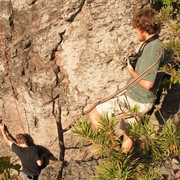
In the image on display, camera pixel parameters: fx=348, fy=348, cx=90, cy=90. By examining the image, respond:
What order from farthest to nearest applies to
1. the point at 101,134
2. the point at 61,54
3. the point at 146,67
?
the point at 61,54
the point at 146,67
the point at 101,134

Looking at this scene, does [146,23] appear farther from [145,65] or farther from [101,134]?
[101,134]

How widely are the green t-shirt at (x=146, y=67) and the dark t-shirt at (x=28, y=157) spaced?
2.00m

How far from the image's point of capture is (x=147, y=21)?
3.38 metres

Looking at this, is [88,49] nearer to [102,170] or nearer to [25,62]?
[25,62]

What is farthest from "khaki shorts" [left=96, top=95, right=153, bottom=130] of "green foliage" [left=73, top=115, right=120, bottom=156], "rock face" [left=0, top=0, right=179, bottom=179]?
"green foliage" [left=73, top=115, right=120, bottom=156]

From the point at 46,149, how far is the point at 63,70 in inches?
53.8

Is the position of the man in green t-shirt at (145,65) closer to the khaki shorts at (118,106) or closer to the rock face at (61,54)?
the khaki shorts at (118,106)

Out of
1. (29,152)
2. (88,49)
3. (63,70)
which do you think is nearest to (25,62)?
(63,70)

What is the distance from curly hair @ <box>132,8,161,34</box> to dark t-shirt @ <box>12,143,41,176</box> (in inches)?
103

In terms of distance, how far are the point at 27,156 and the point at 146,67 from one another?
102 inches

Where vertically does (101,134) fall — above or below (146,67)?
above

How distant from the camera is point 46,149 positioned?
5.31 meters

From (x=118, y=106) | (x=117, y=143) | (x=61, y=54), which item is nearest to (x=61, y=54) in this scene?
(x=61, y=54)

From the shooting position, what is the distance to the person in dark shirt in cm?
497
